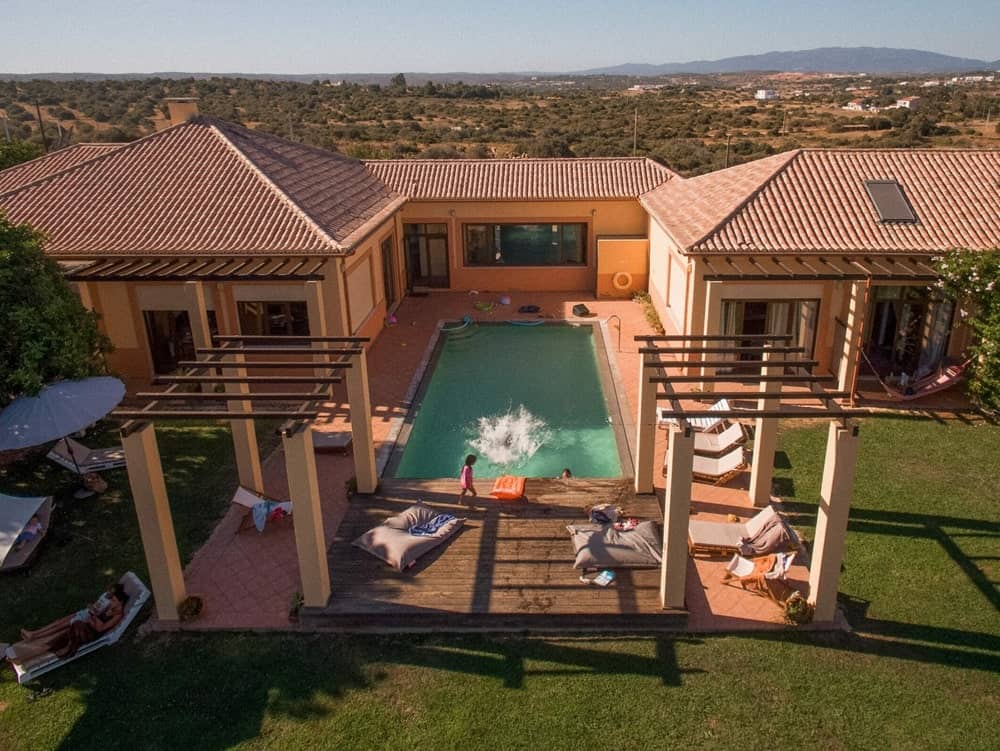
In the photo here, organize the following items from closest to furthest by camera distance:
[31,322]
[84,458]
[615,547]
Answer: [615,547] < [31,322] < [84,458]

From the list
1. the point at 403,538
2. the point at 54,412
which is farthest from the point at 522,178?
the point at 403,538

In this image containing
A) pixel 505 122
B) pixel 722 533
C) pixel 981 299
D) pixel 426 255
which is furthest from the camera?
pixel 505 122

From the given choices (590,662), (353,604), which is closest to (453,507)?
(353,604)

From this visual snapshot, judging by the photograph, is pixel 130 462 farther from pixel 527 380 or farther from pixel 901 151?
pixel 901 151

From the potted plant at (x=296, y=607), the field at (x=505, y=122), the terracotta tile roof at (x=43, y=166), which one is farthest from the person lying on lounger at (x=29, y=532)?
the field at (x=505, y=122)

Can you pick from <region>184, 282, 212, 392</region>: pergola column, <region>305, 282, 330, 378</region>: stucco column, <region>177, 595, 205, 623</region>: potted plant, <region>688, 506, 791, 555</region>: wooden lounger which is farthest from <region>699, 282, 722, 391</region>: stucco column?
<region>177, 595, 205, 623</region>: potted plant

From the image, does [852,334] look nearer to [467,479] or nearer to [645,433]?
[645,433]

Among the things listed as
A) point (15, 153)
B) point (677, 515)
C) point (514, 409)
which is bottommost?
point (514, 409)
